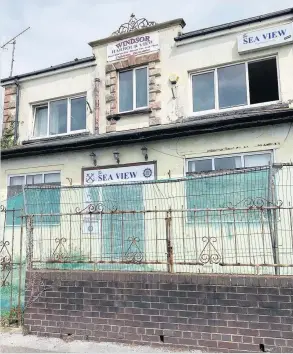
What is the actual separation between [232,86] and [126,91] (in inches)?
126

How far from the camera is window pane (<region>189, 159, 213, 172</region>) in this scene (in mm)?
9364

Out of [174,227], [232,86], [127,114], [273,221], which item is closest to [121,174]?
[127,114]

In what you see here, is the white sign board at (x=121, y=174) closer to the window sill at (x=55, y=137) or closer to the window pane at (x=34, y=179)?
the window sill at (x=55, y=137)

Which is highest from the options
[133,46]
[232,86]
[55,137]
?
[133,46]

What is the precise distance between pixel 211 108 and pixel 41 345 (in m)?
7.17

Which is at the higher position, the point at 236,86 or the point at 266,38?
the point at 266,38

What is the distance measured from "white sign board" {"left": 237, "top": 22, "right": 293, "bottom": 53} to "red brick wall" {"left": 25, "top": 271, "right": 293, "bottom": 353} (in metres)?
6.72

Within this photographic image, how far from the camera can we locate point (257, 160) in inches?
352

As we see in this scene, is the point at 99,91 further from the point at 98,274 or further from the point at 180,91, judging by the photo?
the point at 98,274

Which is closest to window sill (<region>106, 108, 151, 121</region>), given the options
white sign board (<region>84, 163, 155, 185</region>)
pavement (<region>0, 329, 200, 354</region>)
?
white sign board (<region>84, 163, 155, 185</region>)

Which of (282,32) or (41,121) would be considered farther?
(41,121)

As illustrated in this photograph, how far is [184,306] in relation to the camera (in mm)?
5367

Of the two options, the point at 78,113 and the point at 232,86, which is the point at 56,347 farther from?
the point at 78,113

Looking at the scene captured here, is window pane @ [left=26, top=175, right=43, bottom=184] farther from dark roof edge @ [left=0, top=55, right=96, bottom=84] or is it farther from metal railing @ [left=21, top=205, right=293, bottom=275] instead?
metal railing @ [left=21, top=205, right=293, bottom=275]
